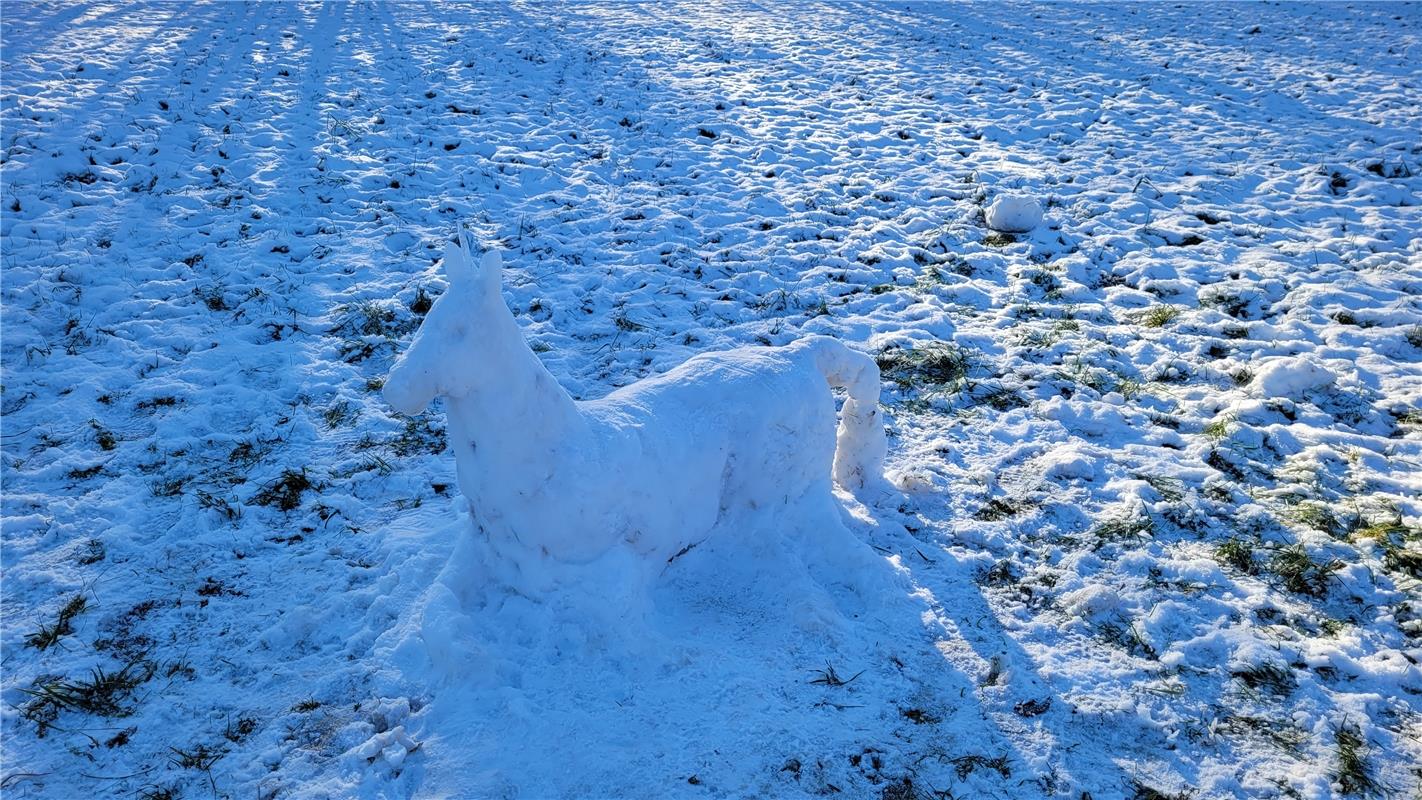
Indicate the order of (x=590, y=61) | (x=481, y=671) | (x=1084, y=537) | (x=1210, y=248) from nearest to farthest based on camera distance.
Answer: (x=481, y=671)
(x=1084, y=537)
(x=1210, y=248)
(x=590, y=61)

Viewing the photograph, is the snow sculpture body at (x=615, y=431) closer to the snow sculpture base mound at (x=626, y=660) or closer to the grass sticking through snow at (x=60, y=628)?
the snow sculpture base mound at (x=626, y=660)

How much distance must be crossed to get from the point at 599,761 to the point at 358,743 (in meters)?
0.91

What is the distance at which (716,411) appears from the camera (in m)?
3.71

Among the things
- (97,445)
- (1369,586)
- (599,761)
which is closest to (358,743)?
(599,761)

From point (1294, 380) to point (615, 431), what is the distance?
4.46 m

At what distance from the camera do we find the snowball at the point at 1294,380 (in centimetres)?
531

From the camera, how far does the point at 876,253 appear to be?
7219 mm

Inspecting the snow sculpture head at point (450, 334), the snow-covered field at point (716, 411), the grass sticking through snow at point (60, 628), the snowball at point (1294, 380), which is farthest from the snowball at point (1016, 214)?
the grass sticking through snow at point (60, 628)

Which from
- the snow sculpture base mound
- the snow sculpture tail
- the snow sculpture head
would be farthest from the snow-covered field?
the snow sculpture head

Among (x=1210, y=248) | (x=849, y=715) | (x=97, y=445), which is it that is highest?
(x=1210, y=248)

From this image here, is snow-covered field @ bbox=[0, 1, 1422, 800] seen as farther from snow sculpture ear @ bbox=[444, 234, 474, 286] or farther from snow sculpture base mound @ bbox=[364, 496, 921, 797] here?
snow sculpture ear @ bbox=[444, 234, 474, 286]

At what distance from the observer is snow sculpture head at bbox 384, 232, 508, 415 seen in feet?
9.47

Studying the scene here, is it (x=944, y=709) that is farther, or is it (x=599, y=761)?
(x=944, y=709)

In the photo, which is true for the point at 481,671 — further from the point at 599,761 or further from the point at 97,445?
the point at 97,445
